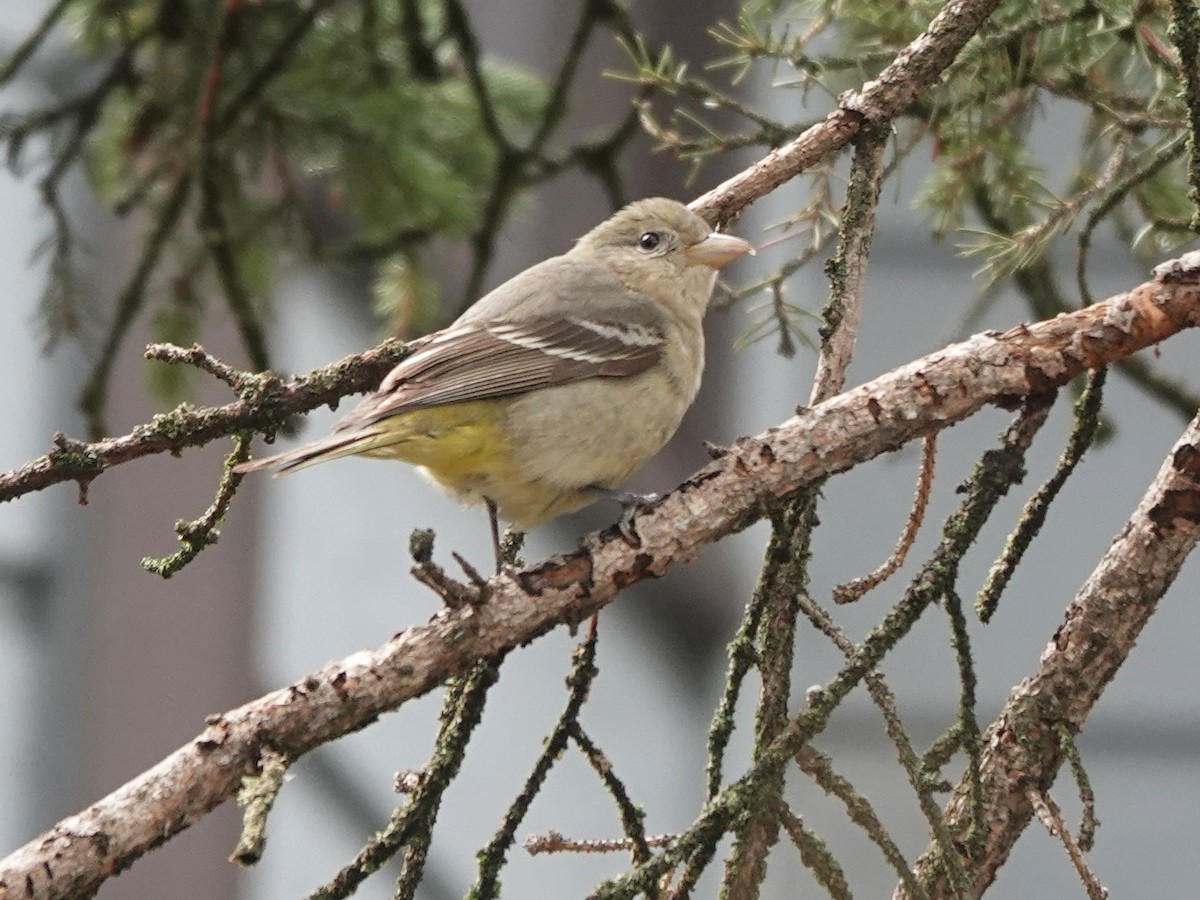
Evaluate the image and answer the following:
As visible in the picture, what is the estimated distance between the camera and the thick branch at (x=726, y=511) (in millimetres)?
1487

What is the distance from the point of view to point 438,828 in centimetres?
758

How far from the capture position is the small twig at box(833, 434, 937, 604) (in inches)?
63.7

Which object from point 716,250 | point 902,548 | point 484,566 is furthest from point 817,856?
point 484,566

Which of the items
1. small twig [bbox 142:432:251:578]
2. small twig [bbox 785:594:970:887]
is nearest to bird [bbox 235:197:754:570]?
small twig [bbox 142:432:251:578]

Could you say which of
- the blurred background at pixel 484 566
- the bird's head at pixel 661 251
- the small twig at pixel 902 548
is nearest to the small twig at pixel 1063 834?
the small twig at pixel 902 548

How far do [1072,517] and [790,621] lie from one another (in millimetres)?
5887

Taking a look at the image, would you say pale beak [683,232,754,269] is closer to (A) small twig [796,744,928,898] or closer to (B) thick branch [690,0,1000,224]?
(B) thick branch [690,0,1000,224]

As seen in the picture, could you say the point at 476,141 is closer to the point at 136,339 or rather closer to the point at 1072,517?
the point at 136,339

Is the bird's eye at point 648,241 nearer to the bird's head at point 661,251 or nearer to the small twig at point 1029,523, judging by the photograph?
the bird's head at point 661,251

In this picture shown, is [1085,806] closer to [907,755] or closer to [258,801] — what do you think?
[907,755]

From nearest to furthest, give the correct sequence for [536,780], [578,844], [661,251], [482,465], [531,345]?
[536,780] < [578,844] < [482,465] < [531,345] < [661,251]

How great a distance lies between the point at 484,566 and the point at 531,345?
459cm

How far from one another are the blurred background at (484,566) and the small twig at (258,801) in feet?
16.9

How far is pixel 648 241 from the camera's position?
326 cm
